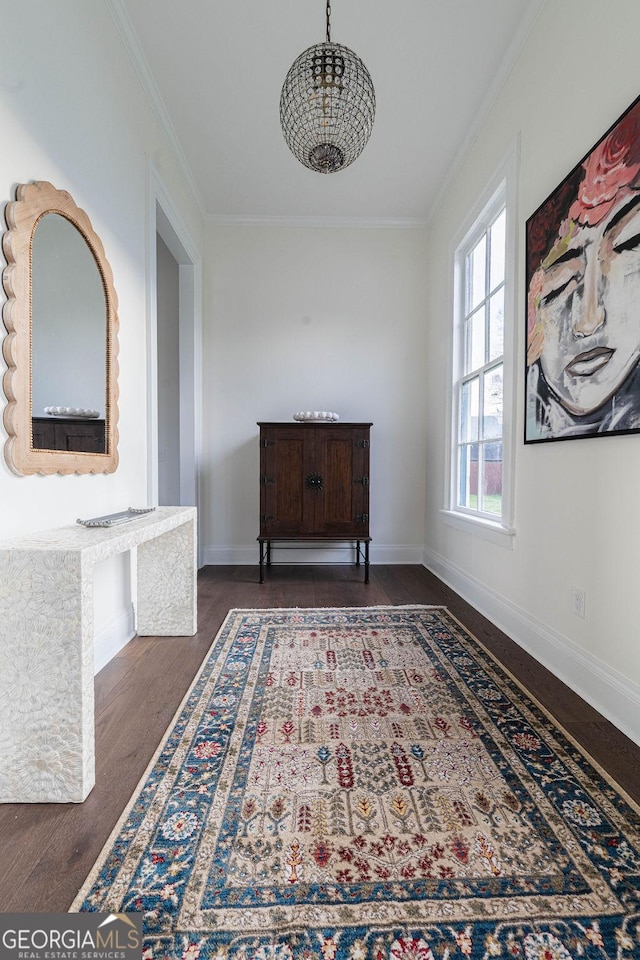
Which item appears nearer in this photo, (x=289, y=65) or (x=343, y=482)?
(x=289, y=65)

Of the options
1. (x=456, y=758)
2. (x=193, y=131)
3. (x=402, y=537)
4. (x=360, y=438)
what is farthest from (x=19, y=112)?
(x=402, y=537)

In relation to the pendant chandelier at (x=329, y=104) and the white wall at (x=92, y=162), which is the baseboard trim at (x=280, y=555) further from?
the pendant chandelier at (x=329, y=104)

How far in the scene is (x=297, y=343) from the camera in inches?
163

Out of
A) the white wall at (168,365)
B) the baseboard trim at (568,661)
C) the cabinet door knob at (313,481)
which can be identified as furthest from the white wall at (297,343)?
the baseboard trim at (568,661)

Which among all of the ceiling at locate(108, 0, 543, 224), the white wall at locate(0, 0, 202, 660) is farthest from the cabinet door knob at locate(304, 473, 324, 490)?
the ceiling at locate(108, 0, 543, 224)

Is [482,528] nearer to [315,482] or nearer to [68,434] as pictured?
[315,482]

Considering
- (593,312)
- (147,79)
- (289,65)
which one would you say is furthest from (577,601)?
(147,79)

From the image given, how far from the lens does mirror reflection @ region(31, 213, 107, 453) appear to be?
1.58 m

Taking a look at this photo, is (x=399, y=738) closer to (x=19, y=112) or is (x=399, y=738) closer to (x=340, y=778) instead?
(x=340, y=778)

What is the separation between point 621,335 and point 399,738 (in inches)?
59.4

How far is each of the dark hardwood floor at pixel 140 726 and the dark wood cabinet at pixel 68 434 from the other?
3.13 feet

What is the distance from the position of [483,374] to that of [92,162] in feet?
7.65

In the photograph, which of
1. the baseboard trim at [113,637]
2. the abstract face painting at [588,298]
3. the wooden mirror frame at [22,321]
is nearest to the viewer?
the wooden mirror frame at [22,321]

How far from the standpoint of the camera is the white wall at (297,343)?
13.5 ft
